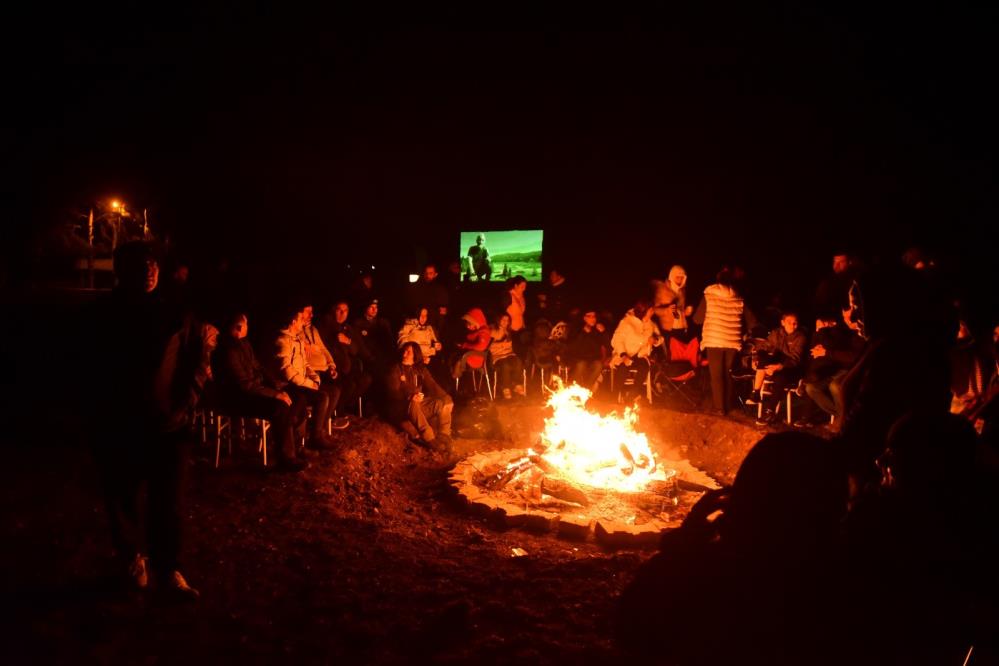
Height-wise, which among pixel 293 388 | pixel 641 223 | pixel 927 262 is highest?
pixel 641 223

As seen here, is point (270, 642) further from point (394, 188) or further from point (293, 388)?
point (394, 188)

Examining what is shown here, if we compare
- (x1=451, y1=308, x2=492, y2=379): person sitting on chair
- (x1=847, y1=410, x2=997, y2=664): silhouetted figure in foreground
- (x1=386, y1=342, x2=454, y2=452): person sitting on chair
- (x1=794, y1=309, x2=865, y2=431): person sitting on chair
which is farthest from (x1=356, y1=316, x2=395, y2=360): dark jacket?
(x1=847, y1=410, x2=997, y2=664): silhouetted figure in foreground

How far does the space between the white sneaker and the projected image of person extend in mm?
10564

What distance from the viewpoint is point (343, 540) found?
5039 mm

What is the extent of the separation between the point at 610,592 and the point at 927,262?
5.91 metres

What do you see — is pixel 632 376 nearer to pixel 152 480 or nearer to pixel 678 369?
pixel 678 369

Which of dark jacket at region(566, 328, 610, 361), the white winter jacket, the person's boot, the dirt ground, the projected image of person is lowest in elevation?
the dirt ground

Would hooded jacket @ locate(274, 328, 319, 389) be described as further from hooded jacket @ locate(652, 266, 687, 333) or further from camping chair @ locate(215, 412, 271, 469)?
hooded jacket @ locate(652, 266, 687, 333)

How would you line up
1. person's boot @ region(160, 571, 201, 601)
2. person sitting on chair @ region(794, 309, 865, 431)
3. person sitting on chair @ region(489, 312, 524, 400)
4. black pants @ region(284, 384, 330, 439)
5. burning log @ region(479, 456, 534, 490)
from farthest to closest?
1. person sitting on chair @ region(489, 312, 524, 400)
2. person sitting on chair @ region(794, 309, 865, 431)
3. black pants @ region(284, 384, 330, 439)
4. burning log @ region(479, 456, 534, 490)
5. person's boot @ region(160, 571, 201, 601)

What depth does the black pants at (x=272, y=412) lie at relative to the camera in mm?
6660

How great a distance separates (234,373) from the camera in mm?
6691

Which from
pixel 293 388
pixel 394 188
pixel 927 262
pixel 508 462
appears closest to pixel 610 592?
pixel 508 462

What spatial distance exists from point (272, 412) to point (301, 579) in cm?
274

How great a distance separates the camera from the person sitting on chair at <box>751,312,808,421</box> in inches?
323
